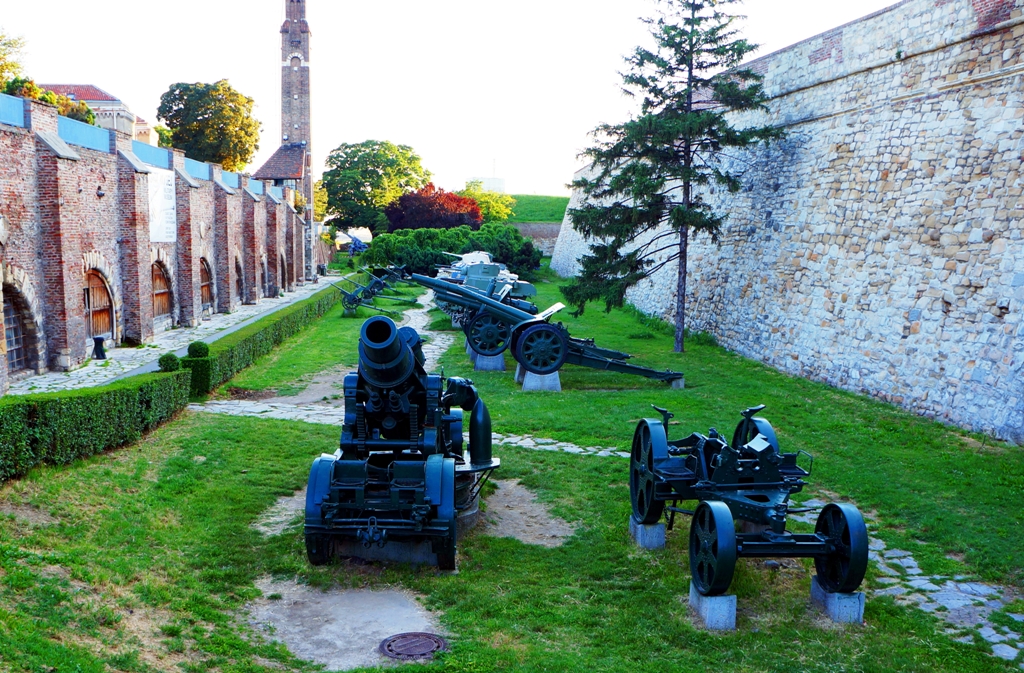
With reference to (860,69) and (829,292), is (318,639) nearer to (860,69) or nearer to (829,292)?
(829,292)

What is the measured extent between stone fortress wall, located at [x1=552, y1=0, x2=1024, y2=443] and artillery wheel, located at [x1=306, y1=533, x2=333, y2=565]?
901 cm

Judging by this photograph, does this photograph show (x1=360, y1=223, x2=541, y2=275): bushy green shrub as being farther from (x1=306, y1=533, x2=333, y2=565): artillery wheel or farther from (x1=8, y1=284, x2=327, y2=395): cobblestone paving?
(x1=306, y1=533, x2=333, y2=565): artillery wheel

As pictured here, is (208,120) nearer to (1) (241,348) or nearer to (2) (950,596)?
(1) (241,348)

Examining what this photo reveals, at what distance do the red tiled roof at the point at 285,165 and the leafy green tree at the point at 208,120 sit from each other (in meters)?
2.87

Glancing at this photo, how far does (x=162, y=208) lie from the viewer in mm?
21484

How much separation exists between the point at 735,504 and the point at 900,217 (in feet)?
30.7

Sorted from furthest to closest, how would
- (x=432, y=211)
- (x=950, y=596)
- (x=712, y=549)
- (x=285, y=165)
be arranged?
(x=432, y=211) → (x=285, y=165) → (x=950, y=596) → (x=712, y=549)

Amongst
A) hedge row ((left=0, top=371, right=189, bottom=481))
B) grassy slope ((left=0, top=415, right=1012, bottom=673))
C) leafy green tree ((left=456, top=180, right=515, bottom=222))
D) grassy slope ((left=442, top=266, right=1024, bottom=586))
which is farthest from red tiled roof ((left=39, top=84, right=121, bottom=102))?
grassy slope ((left=0, top=415, right=1012, bottom=673))

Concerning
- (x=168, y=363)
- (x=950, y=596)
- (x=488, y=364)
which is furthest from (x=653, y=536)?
(x=488, y=364)

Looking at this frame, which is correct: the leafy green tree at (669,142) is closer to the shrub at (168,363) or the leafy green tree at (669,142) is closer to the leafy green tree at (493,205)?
the shrub at (168,363)

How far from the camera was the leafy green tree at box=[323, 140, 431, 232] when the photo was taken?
58.1m

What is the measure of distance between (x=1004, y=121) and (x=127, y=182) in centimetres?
1737

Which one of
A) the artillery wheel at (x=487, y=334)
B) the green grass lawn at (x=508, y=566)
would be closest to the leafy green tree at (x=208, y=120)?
the artillery wheel at (x=487, y=334)

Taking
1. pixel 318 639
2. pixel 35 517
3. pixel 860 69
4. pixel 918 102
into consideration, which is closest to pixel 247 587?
pixel 318 639
